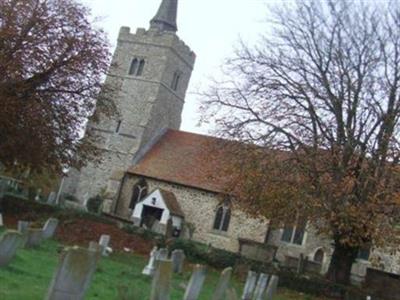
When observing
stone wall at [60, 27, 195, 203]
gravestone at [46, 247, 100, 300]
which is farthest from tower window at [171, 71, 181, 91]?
gravestone at [46, 247, 100, 300]

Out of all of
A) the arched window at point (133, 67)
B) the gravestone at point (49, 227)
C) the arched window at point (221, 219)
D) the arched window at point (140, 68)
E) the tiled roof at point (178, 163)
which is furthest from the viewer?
the arched window at point (133, 67)

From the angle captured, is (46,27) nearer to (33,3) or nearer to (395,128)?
(33,3)

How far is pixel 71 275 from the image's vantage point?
6.57 meters

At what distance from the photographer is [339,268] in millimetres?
20984

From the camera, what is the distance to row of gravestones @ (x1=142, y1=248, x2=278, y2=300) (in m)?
8.05

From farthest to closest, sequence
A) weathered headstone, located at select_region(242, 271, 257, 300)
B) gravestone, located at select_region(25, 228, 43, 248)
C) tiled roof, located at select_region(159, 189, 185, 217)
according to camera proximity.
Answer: tiled roof, located at select_region(159, 189, 185, 217)
gravestone, located at select_region(25, 228, 43, 248)
weathered headstone, located at select_region(242, 271, 257, 300)

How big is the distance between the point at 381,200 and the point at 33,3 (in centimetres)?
1412

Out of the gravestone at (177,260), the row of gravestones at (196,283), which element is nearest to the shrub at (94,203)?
the gravestone at (177,260)

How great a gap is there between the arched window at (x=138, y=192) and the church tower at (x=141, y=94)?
1.65m

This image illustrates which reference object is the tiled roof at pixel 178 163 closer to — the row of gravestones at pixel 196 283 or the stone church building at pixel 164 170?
the stone church building at pixel 164 170

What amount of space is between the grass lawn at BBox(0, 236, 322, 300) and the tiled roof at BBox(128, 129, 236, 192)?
17548 mm

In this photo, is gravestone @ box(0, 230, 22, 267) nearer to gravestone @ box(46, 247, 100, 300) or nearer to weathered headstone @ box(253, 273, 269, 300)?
gravestone @ box(46, 247, 100, 300)

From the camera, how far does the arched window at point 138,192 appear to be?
35250 mm

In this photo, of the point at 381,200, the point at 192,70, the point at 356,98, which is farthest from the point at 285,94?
the point at 192,70
